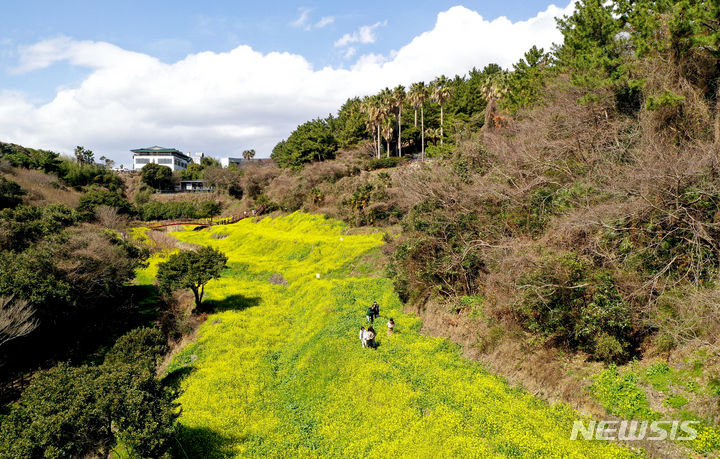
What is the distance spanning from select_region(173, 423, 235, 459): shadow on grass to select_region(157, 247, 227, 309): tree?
16403 millimetres

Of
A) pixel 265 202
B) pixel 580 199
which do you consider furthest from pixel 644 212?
pixel 265 202

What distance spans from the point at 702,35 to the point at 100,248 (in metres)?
42.0

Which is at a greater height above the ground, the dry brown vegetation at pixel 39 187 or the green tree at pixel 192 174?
the green tree at pixel 192 174

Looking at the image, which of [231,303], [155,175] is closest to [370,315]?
[231,303]

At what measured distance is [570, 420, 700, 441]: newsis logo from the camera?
36.1 ft

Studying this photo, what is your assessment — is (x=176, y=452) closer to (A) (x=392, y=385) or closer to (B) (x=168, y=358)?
(A) (x=392, y=385)

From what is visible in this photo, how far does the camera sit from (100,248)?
108ft

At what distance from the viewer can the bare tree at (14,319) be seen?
857 inches

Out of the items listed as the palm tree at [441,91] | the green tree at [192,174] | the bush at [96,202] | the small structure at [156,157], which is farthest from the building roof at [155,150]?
the palm tree at [441,91]

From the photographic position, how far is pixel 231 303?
33.9m

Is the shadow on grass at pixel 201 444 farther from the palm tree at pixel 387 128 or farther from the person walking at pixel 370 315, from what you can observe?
the palm tree at pixel 387 128

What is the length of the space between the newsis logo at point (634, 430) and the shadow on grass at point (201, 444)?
1338 centimetres

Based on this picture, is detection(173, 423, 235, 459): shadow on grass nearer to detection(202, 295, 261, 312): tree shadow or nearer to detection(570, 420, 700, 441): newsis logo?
detection(570, 420, 700, 441): newsis logo

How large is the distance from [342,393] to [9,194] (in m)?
64.7
